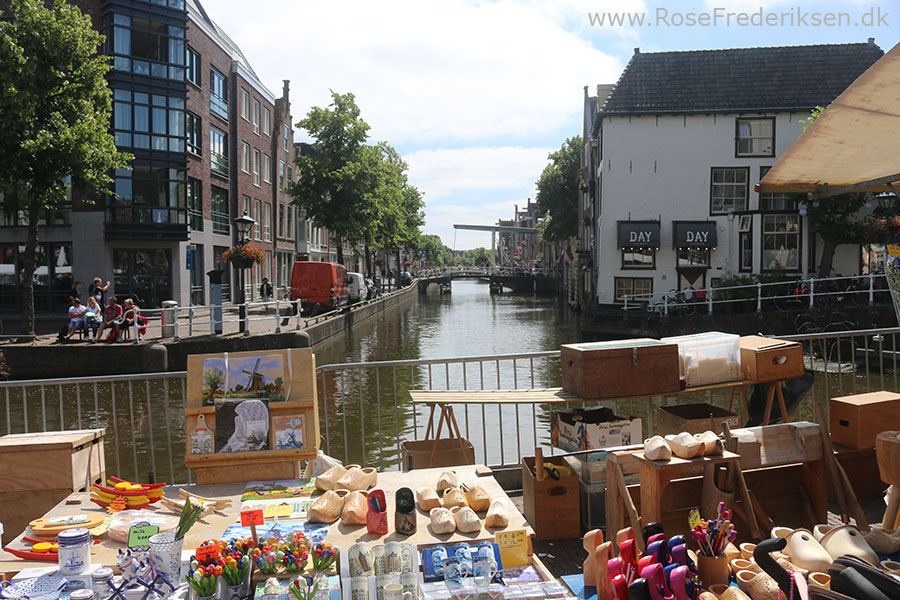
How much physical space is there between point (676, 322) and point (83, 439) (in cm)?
1998

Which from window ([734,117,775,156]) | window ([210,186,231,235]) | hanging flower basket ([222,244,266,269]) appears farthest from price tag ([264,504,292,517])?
window ([210,186,231,235])

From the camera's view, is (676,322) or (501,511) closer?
(501,511)

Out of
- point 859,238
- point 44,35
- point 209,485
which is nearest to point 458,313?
point 859,238

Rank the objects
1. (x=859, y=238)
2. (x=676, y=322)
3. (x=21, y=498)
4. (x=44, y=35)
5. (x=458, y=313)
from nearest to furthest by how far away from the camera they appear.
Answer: (x=21, y=498) < (x=44, y=35) < (x=676, y=322) < (x=859, y=238) < (x=458, y=313)

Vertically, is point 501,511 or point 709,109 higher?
point 709,109

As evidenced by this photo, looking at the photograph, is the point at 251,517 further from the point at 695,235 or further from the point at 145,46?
the point at 145,46

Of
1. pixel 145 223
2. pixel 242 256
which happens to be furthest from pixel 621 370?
pixel 145 223

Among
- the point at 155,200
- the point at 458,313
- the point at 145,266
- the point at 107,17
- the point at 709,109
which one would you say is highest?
the point at 107,17

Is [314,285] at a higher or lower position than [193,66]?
lower

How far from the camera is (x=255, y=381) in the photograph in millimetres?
4570

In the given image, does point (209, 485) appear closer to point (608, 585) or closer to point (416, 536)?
point (416, 536)

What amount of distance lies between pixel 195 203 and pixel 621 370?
2724 centimetres

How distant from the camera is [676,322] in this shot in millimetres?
21781

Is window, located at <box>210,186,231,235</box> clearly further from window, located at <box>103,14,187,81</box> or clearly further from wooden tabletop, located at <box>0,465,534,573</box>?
wooden tabletop, located at <box>0,465,534,573</box>
